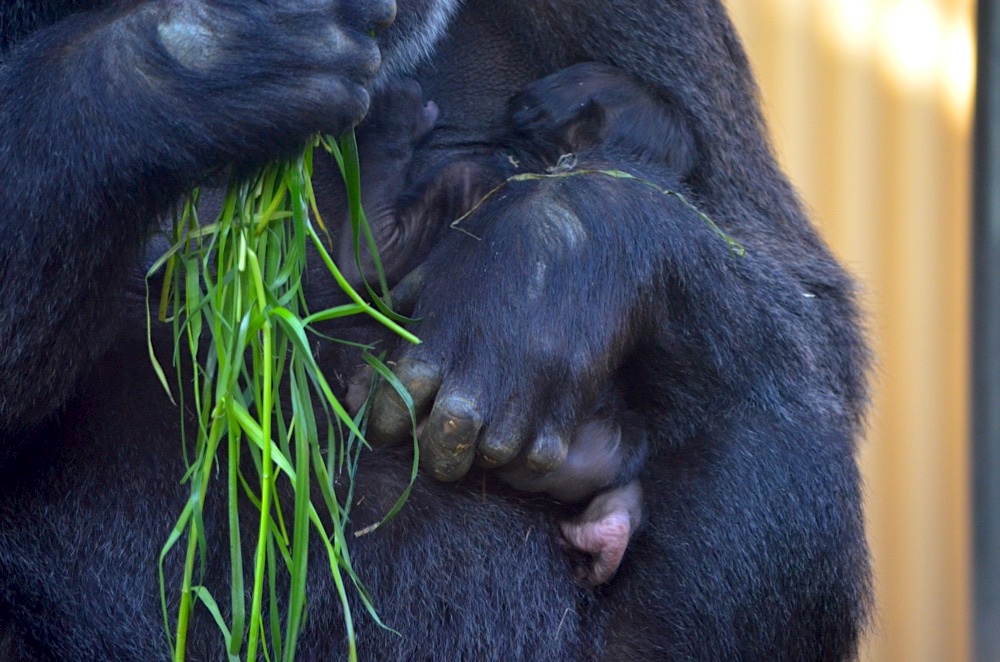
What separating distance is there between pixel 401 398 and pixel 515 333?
0.40 feet

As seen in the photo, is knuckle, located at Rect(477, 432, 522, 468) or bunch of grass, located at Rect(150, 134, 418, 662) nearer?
bunch of grass, located at Rect(150, 134, 418, 662)

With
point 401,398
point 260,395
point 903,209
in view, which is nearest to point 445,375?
point 401,398

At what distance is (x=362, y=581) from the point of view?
1164 mm

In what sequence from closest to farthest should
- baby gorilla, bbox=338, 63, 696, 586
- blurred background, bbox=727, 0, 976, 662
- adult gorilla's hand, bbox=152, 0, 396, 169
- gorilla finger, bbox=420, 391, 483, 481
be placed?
1. adult gorilla's hand, bbox=152, 0, 396, 169
2. gorilla finger, bbox=420, 391, 483, 481
3. baby gorilla, bbox=338, 63, 696, 586
4. blurred background, bbox=727, 0, 976, 662

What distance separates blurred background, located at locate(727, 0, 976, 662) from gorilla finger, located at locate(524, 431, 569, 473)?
1.85 metres

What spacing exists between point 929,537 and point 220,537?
7.03ft

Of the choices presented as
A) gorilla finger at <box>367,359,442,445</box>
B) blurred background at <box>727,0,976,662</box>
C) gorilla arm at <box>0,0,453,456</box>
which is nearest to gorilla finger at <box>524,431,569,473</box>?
gorilla finger at <box>367,359,442,445</box>

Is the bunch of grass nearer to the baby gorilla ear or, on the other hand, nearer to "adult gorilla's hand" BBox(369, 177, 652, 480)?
"adult gorilla's hand" BBox(369, 177, 652, 480)

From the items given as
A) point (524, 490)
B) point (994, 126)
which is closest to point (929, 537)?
point (994, 126)

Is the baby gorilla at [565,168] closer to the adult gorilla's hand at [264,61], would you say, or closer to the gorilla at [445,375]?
the gorilla at [445,375]

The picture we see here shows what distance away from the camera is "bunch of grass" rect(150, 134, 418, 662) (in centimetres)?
102

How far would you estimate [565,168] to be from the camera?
1.33 metres

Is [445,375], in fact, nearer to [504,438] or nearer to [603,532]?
[504,438]

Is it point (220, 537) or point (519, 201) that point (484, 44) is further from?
point (220, 537)
